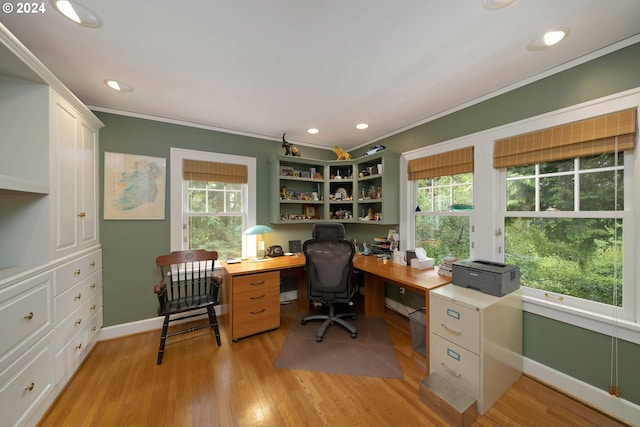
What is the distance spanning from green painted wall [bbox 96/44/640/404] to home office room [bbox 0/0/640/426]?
0.02 meters

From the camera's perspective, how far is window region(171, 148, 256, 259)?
2.73 metres

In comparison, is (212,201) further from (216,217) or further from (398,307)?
(398,307)

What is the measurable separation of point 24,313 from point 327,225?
2296 millimetres

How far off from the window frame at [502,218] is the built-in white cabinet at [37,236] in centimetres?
336

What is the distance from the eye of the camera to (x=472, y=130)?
2.27 metres

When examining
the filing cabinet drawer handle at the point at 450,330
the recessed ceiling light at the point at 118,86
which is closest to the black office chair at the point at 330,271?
the filing cabinet drawer handle at the point at 450,330

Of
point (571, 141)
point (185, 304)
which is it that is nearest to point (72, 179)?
point (185, 304)

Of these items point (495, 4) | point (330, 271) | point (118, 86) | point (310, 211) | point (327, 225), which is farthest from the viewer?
point (310, 211)

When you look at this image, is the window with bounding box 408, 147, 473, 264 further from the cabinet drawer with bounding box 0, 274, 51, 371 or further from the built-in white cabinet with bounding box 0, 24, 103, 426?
the cabinet drawer with bounding box 0, 274, 51, 371

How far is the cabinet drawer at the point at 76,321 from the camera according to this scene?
163 cm

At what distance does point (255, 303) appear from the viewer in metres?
2.42

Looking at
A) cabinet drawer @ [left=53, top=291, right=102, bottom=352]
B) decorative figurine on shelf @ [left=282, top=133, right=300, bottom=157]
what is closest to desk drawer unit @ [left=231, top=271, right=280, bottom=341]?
cabinet drawer @ [left=53, top=291, right=102, bottom=352]

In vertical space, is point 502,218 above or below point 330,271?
above

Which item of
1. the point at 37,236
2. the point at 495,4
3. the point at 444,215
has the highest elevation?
the point at 495,4
